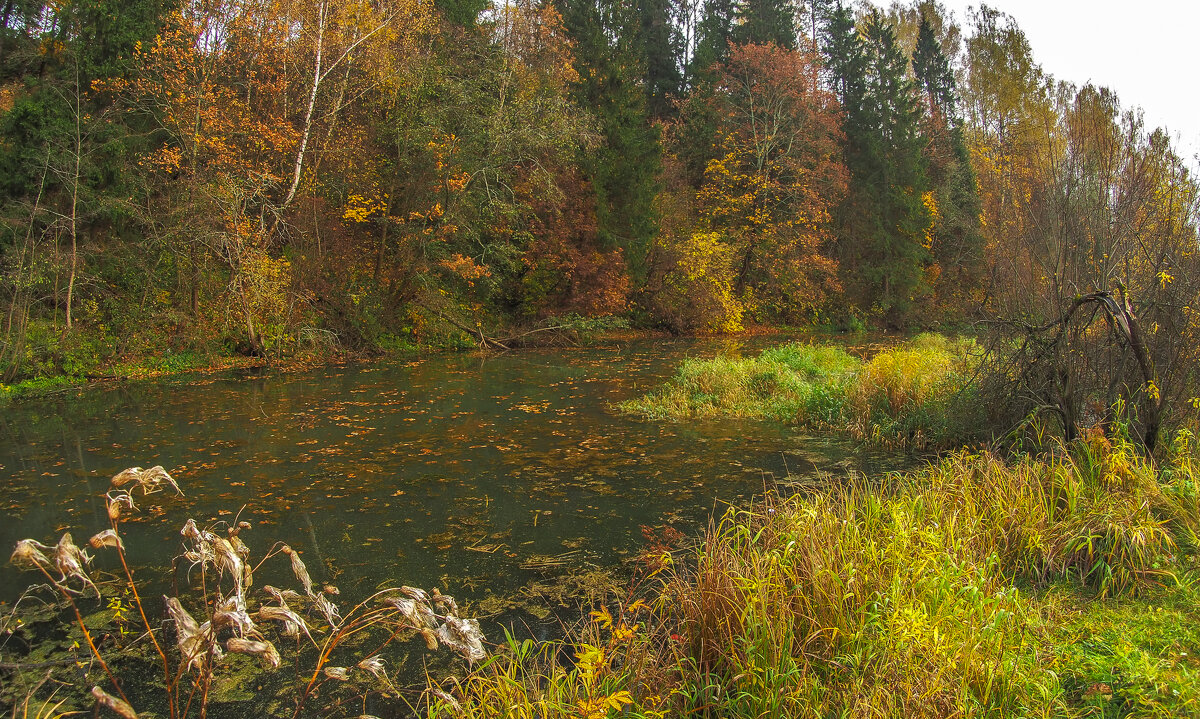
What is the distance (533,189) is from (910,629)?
22.4m

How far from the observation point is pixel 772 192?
31.4 meters

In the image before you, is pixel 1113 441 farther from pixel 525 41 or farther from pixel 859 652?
pixel 525 41

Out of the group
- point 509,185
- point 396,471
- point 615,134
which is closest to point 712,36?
point 615,134

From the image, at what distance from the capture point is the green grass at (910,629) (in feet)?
10.6

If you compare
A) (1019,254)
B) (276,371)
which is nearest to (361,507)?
(1019,254)

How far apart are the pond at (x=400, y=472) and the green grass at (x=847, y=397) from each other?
0.62m

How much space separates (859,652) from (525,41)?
28.2 meters

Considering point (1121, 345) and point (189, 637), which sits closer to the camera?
point (189, 637)

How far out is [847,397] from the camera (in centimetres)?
1109

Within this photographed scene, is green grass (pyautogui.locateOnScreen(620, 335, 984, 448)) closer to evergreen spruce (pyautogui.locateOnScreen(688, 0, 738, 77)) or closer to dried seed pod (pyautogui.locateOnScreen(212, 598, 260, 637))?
dried seed pod (pyautogui.locateOnScreen(212, 598, 260, 637))

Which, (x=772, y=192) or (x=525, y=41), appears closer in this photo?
(x=525, y=41)

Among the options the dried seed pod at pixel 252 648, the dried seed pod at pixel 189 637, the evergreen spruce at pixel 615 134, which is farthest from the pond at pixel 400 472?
the evergreen spruce at pixel 615 134

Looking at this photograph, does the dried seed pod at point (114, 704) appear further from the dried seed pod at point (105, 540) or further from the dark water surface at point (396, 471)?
the dark water surface at point (396, 471)

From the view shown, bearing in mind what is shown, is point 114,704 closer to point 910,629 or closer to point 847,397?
point 910,629
